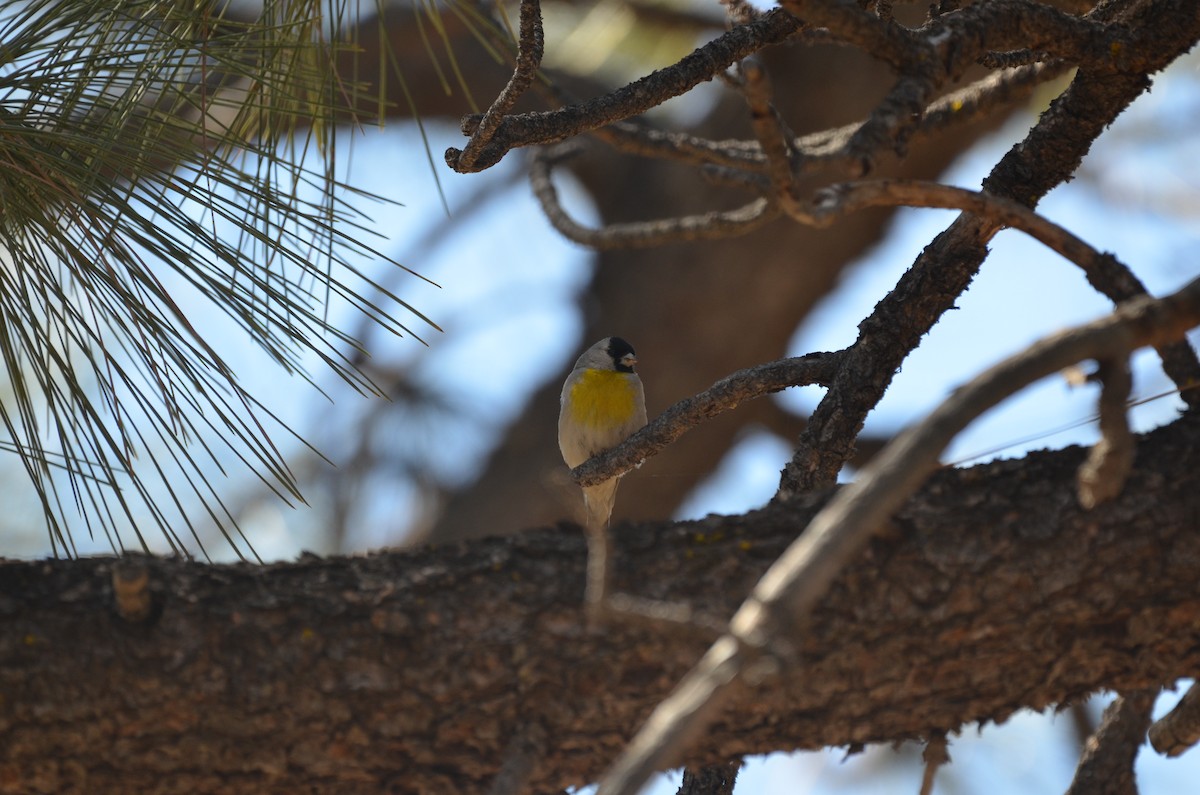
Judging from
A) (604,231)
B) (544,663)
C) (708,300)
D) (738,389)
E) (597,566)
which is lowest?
(597,566)

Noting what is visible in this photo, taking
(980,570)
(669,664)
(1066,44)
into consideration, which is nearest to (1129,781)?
(980,570)

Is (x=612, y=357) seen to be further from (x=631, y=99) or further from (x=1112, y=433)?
(x=1112, y=433)

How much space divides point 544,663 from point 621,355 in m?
3.03

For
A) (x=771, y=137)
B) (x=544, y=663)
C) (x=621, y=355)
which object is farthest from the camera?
(x=621, y=355)

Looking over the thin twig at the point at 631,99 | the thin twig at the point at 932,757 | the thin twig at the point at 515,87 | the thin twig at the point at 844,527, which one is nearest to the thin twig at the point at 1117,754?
the thin twig at the point at 932,757

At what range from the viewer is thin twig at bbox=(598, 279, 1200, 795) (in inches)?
36.7

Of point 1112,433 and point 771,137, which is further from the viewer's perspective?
point 1112,433

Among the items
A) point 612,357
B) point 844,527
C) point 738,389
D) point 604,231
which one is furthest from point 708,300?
point 844,527

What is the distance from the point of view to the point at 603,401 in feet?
13.6

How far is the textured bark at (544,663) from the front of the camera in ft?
4.83

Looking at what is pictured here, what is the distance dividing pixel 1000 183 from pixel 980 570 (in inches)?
33.4

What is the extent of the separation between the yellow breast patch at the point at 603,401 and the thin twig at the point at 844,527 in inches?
115

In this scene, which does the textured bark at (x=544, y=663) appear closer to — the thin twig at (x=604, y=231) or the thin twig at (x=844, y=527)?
the thin twig at (x=844, y=527)

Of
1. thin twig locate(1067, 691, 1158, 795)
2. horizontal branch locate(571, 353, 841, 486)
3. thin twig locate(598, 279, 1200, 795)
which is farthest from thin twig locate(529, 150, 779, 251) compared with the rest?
thin twig locate(598, 279, 1200, 795)
